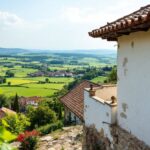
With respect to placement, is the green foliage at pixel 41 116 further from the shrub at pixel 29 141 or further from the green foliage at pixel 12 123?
the green foliage at pixel 12 123

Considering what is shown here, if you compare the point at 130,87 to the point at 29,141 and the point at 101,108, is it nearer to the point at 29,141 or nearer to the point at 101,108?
the point at 101,108

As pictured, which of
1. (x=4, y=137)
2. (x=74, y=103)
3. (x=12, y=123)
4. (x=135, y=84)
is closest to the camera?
(x=4, y=137)

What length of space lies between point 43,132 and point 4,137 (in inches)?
918

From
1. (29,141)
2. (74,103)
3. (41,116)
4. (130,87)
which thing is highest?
(130,87)

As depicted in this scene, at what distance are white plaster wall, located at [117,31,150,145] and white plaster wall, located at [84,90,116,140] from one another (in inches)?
21.5

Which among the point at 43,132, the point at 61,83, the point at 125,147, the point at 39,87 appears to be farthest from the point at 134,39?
the point at 61,83

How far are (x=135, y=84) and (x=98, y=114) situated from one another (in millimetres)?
2465

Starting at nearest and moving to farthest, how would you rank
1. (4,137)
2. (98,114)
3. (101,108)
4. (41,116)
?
(4,137) → (101,108) → (98,114) → (41,116)

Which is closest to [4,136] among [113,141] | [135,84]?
[135,84]

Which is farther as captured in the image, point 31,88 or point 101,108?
point 31,88

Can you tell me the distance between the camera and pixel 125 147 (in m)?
7.54

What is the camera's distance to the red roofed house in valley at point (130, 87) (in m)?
6.19

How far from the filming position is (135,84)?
6.88m

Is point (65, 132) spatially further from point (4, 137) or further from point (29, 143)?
point (4, 137)
